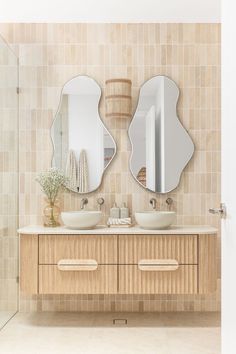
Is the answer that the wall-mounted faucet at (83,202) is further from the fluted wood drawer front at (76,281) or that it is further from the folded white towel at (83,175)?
the fluted wood drawer front at (76,281)

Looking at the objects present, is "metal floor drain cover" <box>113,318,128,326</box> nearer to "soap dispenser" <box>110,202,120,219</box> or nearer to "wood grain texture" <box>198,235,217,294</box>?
"wood grain texture" <box>198,235,217,294</box>

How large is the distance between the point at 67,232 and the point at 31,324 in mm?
793

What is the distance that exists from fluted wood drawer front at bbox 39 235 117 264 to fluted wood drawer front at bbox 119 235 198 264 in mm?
82

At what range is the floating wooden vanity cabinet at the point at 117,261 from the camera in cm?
333

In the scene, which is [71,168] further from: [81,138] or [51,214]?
[51,214]

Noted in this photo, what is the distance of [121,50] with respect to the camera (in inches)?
151

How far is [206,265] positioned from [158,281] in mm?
372

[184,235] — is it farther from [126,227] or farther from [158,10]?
[158,10]

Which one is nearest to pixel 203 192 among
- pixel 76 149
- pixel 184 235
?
pixel 184 235

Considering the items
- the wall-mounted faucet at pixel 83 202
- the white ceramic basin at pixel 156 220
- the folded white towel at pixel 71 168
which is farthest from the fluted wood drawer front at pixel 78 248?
the folded white towel at pixel 71 168

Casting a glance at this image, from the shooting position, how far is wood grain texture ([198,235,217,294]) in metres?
3.33

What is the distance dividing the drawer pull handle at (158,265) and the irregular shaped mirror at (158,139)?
2.24 feet
